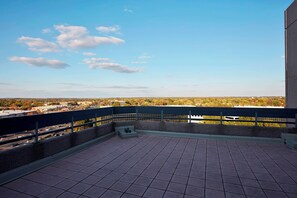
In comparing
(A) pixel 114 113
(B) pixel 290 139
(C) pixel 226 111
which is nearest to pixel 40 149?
(A) pixel 114 113

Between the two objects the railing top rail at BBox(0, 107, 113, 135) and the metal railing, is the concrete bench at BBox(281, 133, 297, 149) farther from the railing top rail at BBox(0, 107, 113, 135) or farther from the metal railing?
the railing top rail at BBox(0, 107, 113, 135)

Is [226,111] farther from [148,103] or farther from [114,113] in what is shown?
[148,103]

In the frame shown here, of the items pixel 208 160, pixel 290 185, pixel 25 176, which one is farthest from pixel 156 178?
pixel 25 176

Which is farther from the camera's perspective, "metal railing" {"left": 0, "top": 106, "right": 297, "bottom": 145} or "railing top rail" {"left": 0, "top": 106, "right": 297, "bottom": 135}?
"metal railing" {"left": 0, "top": 106, "right": 297, "bottom": 145}

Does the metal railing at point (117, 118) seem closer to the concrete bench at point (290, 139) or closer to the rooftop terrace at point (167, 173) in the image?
the concrete bench at point (290, 139)

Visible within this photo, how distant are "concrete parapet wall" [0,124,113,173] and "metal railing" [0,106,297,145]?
0.70ft

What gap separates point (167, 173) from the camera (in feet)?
11.7

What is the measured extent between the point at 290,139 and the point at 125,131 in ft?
21.9

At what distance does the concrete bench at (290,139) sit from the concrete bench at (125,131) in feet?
19.6

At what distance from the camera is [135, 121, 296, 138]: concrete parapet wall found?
6027 mm

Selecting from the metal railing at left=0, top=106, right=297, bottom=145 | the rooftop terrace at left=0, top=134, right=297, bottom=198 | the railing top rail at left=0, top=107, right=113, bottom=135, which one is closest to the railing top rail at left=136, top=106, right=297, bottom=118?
the metal railing at left=0, top=106, right=297, bottom=145

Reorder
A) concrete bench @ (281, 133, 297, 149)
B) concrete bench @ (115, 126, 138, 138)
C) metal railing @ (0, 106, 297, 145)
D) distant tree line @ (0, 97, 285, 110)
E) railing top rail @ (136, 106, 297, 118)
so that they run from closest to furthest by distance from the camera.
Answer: metal railing @ (0, 106, 297, 145)
concrete bench @ (281, 133, 297, 149)
railing top rail @ (136, 106, 297, 118)
concrete bench @ (115, 126, 138, 138)
distant tree line @ (0, 97, 285, 110)

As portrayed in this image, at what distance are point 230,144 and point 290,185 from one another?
2917mm

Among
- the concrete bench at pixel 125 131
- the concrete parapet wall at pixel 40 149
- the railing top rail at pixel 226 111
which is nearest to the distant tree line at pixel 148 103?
the railing top rail at pixel 226 111
